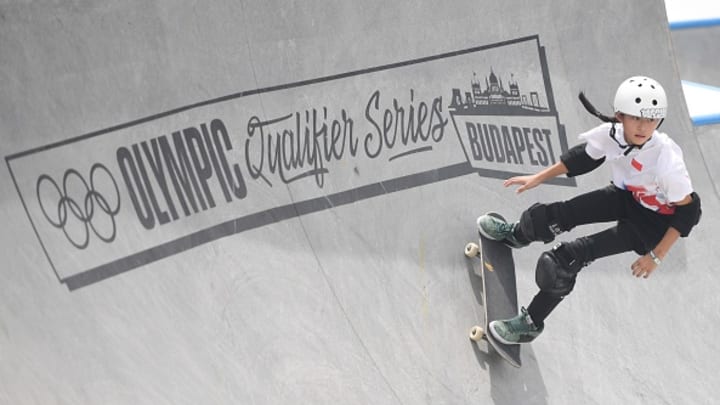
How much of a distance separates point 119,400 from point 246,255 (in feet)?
4.14

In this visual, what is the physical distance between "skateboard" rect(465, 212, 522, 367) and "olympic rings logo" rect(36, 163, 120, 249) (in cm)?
265

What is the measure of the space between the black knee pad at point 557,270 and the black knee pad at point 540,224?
110mm

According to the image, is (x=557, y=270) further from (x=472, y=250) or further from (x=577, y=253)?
(x=472, y=250)

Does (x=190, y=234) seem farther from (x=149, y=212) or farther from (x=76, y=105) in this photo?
(x=76, y=105)

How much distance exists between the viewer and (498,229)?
24.3 ft

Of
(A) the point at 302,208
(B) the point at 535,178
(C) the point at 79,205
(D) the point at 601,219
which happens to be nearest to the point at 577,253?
(D) the point at 601,219

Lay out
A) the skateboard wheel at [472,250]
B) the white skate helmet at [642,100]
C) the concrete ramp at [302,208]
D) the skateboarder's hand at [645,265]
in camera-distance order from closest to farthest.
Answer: the concrete ramp at [302,208] < the white skate helmet at [642,100] < the skateboarder's hand at [645,265] < the skateboard wheel at [472,250]

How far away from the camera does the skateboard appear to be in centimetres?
730

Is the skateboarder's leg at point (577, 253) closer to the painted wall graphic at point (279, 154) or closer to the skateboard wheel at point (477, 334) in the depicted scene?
the skateboard wheel at point (477, 334)

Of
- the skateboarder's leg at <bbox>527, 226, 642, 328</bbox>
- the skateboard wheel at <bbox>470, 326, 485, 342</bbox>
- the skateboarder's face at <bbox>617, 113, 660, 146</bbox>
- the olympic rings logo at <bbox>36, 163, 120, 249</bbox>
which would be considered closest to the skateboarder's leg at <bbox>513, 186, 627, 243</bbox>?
the skateboarder's leg at <bbox>527, 226, 642, 328</bbox>

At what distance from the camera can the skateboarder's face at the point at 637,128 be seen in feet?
21.0

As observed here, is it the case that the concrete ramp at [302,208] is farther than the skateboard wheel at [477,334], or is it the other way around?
the skateboard wheel at [477,334]

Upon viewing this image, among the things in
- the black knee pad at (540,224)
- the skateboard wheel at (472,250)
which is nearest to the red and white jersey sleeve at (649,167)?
the black knee pad at (540,224)

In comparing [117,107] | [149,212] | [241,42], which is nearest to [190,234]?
[149,212]
